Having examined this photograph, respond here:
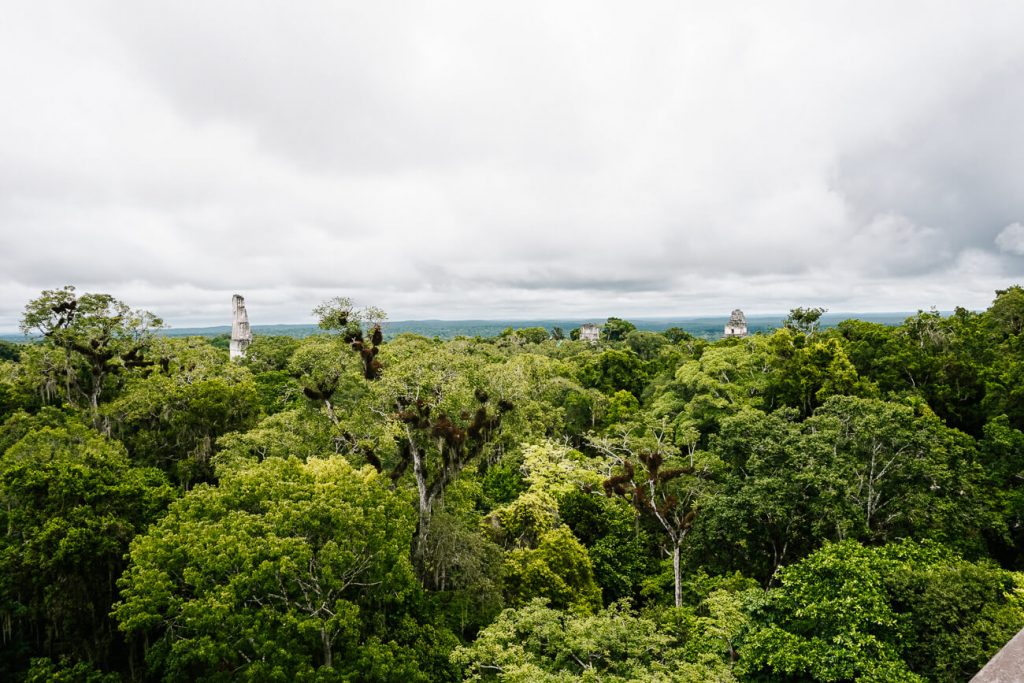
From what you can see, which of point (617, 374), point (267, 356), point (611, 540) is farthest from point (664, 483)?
point (267, 356)

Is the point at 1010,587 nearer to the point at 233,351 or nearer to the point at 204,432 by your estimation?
the point at 204,432

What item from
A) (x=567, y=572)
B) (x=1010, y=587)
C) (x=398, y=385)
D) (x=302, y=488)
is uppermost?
(x=398, y=385)

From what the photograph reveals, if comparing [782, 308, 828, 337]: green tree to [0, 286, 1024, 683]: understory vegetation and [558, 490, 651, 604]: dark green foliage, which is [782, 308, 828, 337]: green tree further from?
[558, 490, 651, 604]: dark green foliage

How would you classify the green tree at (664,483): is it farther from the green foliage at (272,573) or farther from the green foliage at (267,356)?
the green foliage at (267,356)

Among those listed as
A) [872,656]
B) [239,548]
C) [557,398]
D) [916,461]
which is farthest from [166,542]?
[557,398]

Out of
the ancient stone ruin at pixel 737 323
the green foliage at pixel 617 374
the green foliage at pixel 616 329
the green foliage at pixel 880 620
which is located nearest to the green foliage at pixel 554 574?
the green foliage at pixel 880 620

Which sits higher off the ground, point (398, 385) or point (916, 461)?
point (398, 385)
